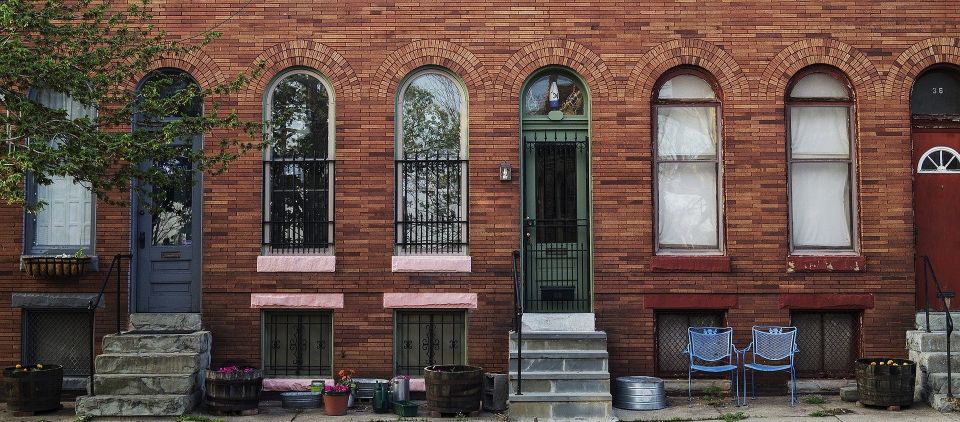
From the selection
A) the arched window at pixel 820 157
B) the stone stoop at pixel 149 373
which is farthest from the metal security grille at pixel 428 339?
the arched window at pixel 820 157

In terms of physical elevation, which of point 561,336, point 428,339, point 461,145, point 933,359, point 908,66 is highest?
point 908,66

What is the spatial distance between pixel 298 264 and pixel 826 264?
6285 mm

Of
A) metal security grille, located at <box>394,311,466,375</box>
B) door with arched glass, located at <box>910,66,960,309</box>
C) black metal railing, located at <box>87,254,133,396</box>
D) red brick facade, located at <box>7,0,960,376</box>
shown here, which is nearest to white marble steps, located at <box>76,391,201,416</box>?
black metal railing, located at <box>87,254,133,396</box>

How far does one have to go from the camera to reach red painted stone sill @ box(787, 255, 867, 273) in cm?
1167

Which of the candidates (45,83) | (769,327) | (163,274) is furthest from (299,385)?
(769,327)

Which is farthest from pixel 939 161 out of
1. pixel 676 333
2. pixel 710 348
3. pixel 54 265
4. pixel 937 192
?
pixel 54 265

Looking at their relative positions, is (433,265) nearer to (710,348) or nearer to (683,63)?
(710,348)

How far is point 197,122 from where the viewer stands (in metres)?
10.1

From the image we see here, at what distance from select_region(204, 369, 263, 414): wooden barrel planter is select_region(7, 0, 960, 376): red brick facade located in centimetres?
95

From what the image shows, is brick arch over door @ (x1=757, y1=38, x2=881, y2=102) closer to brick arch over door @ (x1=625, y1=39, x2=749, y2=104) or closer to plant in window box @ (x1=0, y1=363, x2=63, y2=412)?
brick arch over door @ (x1=625, y1=39, x2=749, y2=104)

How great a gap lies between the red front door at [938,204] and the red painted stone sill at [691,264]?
2444mm

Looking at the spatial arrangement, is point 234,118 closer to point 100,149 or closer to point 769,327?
point 100,149

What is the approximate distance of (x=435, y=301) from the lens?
11680 mm

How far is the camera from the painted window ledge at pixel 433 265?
11.7 metres
